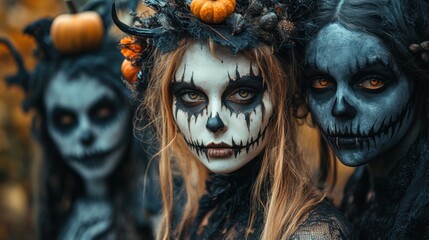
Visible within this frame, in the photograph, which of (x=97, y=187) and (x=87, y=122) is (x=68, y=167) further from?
(x=87, y=122)

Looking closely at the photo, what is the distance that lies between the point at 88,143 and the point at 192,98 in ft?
5.56

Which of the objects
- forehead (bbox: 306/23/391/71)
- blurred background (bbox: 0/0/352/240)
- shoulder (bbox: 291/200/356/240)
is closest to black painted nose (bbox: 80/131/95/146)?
forehead (bbox: 306/23/391/71)

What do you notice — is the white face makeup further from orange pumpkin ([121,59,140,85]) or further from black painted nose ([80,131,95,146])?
orange pumpkin ([121,59,140,85])

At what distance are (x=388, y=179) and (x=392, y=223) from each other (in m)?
0.21

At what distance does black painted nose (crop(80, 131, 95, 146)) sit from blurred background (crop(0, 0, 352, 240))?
210 cm

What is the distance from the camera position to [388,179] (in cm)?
339

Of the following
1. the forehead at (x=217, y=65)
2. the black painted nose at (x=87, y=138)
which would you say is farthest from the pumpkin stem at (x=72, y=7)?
the forehead at (x=217, y=65)

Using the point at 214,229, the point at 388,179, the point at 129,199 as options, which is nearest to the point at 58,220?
the point at 129,199

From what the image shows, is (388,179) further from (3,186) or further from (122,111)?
(3,186)

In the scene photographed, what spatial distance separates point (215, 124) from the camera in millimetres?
3031

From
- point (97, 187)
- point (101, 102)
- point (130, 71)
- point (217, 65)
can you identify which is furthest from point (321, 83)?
point (97, 187)

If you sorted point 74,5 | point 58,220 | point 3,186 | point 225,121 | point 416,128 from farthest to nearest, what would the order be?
point 3,186
point 58,220
point 74,5
point 416,128
point 225,121

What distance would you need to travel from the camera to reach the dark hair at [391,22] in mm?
3033

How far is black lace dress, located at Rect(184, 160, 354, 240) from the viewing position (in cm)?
293
